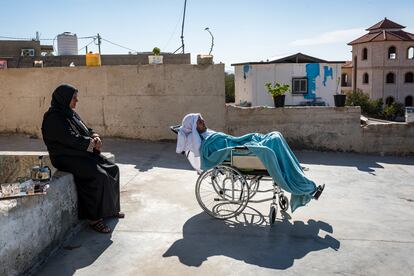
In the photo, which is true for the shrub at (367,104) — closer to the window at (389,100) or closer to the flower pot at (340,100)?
the window at (389,100)

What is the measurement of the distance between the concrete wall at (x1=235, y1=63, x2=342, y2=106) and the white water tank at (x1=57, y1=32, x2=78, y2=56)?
28.3ft

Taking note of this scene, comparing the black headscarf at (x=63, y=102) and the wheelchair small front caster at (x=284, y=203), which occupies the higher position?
the black headscarf at (x=63, y=102)

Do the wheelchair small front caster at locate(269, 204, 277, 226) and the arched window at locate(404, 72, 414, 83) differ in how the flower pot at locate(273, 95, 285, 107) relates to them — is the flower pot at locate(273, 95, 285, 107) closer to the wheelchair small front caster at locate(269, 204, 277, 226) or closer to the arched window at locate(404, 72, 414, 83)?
the wheelchair small front caster at locate(269, 204, 277, 226)

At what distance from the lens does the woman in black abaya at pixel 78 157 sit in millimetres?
4570

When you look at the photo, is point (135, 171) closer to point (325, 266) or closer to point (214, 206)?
point (214, 206)

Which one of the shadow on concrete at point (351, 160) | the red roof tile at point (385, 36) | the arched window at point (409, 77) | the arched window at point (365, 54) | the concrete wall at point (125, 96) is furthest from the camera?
the arched window at point (365, 54)

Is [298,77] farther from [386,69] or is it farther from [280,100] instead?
[386,69]

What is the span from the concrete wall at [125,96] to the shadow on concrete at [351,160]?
1977 millimetres

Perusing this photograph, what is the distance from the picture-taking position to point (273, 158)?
15.7 feet

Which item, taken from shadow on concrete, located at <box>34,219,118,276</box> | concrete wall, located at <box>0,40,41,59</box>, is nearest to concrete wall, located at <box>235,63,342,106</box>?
concrete wall, located at <box>0,40,41,59</box>

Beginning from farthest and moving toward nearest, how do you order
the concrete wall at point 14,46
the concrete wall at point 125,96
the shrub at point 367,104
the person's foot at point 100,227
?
the shrub at point 367,104
the concrete wall at point 14,46
the concrete wall at point 125,96
the person's foot at point 100,227

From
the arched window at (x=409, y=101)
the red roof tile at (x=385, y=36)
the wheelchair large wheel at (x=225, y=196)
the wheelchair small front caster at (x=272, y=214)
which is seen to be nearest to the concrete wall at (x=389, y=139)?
the wheelchair large wheel at (x=225, y=196)

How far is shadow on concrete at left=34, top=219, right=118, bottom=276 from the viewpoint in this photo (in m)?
3.87

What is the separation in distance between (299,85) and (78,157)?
17.9m
